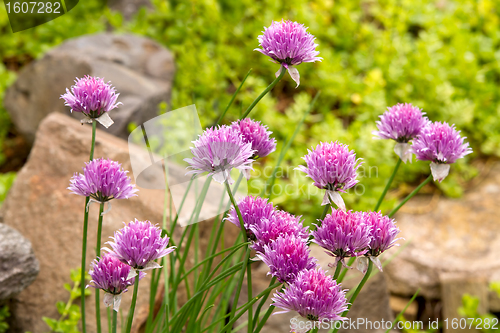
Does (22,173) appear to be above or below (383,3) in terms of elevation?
below

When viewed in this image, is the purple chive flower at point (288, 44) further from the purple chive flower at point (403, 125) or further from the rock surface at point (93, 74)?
the rock surface at point (93, 74)

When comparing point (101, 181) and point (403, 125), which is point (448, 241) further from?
point (101, 181)

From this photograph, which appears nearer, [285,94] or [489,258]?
[489,258]

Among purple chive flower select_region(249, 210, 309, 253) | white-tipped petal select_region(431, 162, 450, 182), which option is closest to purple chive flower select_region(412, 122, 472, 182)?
white-tipped petal select_region(431, 162, 450, 182)

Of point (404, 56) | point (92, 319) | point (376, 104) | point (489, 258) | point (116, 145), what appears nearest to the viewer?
point (92, 319)

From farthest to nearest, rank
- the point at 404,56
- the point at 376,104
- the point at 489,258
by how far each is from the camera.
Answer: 1. the point at 404,56
2. the point at 376,104
3. the point at 489,258

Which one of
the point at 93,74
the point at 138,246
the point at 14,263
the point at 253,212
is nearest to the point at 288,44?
the point at 253,212

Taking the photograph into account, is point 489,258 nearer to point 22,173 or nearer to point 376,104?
point 376,104

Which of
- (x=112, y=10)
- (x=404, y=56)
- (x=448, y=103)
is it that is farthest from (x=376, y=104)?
(x=112, y=10)
